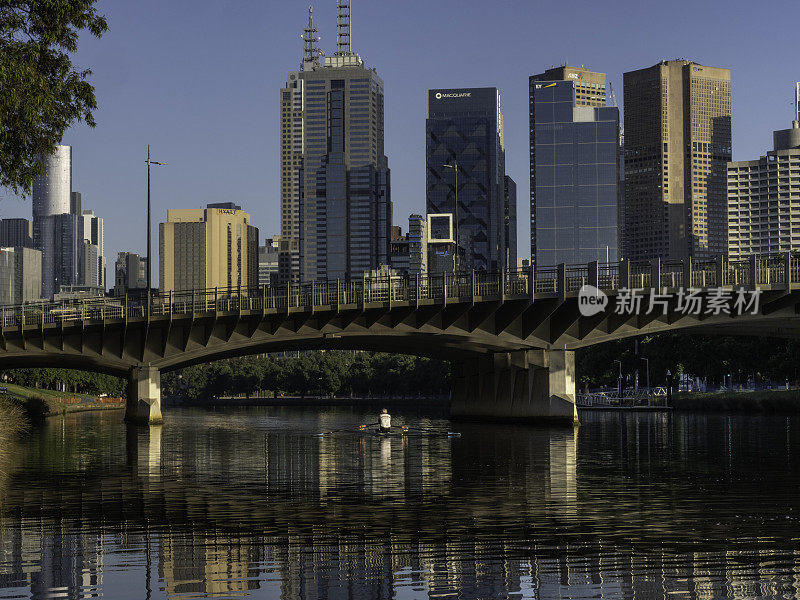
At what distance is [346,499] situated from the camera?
2641 centimetres

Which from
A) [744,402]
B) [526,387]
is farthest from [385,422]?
[744,402]

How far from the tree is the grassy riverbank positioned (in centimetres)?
8276

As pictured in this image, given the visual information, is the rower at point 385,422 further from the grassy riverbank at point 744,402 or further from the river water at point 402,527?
the grassy riverbank at point 744,402

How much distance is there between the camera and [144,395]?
74.4m

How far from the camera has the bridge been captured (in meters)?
68.9

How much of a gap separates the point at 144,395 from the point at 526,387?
2678 cm

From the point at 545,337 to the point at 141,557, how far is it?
2187 inches

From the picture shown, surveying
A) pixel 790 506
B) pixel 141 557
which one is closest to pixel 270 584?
pixel 141 557

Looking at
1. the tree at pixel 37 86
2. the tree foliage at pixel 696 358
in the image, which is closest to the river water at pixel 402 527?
the tree at pixel 37 86

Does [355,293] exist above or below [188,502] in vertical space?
above

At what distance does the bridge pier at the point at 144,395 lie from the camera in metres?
73.2

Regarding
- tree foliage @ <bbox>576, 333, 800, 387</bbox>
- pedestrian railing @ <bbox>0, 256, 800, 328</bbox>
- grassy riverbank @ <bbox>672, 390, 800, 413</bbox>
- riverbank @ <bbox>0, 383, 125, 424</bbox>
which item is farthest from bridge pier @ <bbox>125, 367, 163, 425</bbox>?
tree foliage @ <bbox>576, 333, 800, 387</bbox>

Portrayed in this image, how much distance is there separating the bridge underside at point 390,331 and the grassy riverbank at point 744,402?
33040 mm

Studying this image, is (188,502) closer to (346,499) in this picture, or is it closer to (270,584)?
(346,499)
